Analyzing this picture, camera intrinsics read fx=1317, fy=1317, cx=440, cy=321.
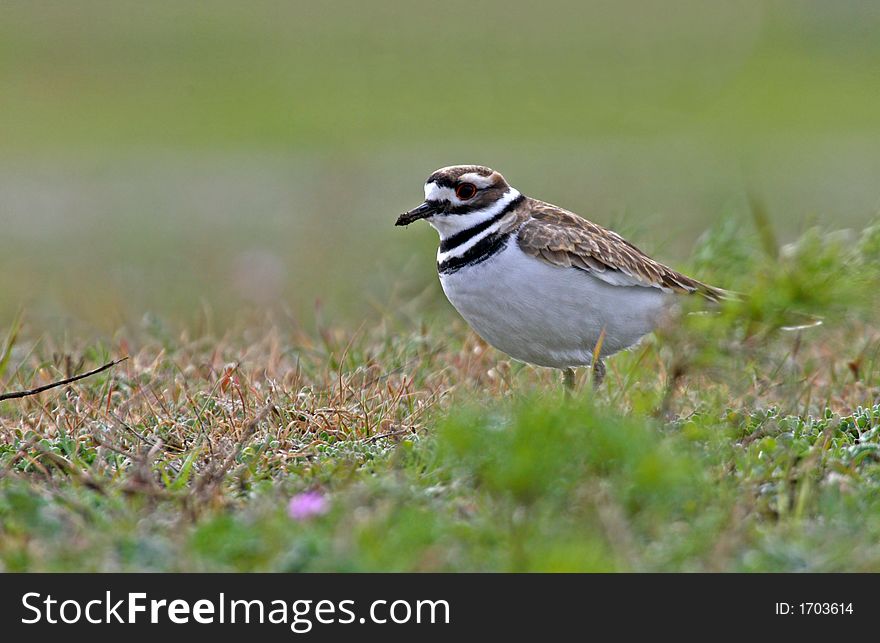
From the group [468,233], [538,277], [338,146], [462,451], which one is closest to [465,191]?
[468,233]

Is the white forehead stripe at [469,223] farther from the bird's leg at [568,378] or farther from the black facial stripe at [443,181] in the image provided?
the bird's leg at [568,378]

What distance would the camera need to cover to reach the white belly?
5.19 m

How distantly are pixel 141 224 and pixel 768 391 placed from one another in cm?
1024

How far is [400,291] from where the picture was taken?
306 inches

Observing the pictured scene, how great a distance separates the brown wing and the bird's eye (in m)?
0.23

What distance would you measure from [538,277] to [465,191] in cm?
57

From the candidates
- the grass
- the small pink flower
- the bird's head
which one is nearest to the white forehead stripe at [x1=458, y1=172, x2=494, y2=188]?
the bird's head

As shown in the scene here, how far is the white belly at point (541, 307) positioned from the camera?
17.0 ft

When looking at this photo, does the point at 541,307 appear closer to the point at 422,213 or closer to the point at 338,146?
the point at 422,213

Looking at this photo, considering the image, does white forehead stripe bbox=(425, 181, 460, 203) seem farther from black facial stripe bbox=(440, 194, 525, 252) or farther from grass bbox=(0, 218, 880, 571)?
grass bbox=(0, 218, 880, 571)

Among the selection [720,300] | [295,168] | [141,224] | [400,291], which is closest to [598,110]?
[295,168]

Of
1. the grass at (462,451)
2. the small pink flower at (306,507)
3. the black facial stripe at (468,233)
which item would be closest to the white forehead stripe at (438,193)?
the black facial stripe at (468,233)

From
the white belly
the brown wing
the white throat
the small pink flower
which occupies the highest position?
the white throat

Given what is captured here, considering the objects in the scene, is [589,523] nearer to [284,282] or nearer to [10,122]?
[284,282]
